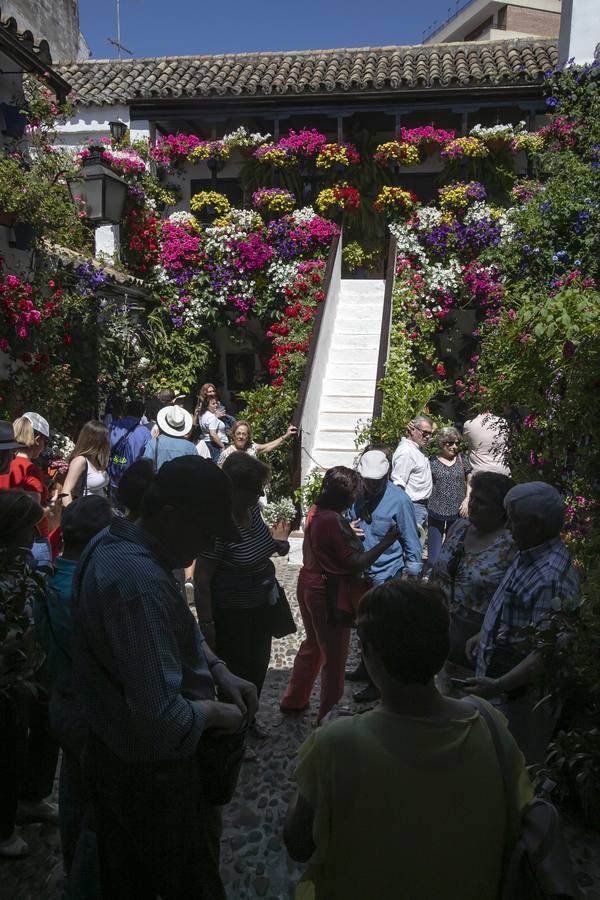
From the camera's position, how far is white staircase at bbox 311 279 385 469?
11.3 metres

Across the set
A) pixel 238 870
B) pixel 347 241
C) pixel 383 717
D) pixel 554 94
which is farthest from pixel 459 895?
pixel 347 241

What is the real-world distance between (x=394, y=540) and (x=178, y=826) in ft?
9.83

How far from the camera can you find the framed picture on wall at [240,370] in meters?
17.1

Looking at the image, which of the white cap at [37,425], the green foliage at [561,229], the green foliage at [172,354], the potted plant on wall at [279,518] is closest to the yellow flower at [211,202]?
the green foliage at [172,354]

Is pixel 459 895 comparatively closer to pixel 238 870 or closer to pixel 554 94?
pixel 238 870

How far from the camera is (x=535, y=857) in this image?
1600 mm

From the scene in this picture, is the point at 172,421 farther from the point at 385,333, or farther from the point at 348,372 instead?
the point at 348,372

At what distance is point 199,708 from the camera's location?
2.01m

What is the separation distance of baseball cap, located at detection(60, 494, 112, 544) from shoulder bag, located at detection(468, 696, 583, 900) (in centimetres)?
203

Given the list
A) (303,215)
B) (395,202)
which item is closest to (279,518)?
(303,215)

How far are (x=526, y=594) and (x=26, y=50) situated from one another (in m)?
8.77

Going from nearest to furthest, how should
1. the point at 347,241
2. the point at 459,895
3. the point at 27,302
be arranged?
the point at 459,895, the point at 27,302, the point at 347,241

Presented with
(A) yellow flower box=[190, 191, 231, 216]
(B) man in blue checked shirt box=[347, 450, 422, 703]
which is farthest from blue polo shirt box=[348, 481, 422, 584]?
(A) yellow flower box=[190, 191, 231, 216]

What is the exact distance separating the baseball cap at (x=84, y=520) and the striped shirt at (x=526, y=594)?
1672 millimetres
